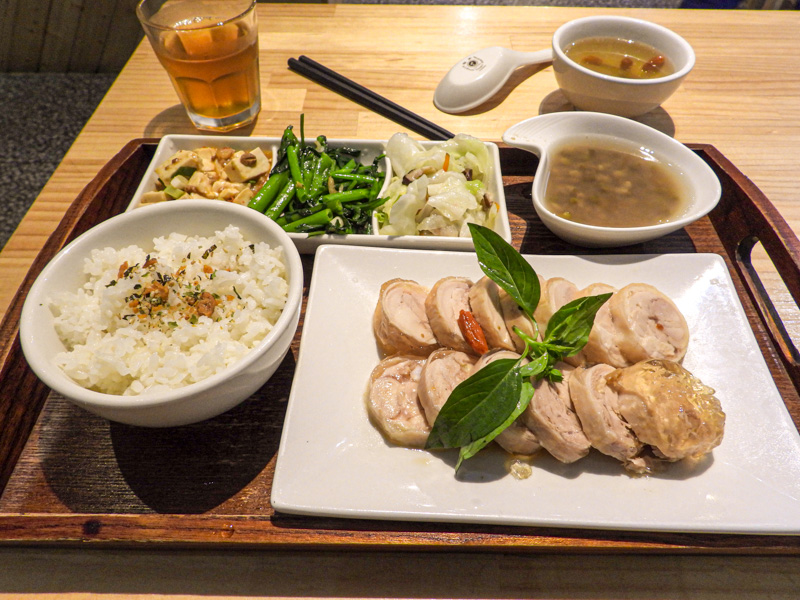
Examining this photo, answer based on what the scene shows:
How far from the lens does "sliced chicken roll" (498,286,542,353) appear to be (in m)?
1.64

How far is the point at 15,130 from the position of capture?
4.82 m

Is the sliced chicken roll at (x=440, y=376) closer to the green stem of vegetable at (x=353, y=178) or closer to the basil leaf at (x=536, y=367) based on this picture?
the basil leaf at (x=536, y=367)

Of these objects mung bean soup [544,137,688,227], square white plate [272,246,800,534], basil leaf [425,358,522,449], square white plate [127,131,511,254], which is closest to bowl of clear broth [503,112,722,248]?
mung bean soup [544,137,688,227]

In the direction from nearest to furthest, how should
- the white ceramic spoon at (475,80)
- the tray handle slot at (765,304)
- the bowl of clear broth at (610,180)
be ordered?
the tray handle slot at (765,304)
the bowl of clear broth at (610,180)
the white ceramic spoon at (475,80)

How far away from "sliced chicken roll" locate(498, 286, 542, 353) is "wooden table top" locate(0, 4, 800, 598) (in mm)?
664

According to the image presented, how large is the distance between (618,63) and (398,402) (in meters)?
2.46

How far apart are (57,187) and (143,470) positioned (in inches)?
69.8

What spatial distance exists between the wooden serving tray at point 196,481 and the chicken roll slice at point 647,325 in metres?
0.46

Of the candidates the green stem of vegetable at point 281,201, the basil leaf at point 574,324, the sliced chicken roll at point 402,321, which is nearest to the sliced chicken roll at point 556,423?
the basil leaf at point 574,324

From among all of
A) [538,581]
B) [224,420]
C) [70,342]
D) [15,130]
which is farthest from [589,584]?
[15,130]

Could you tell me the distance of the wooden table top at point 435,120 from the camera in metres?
1.38

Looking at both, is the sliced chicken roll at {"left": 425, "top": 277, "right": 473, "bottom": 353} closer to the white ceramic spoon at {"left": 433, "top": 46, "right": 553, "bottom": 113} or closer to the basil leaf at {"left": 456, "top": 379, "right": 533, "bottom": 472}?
the basil leaf at {"left": 456, "top": 379, "right": 533, "bottom": 472}

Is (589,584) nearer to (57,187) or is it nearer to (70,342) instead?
(70,342)

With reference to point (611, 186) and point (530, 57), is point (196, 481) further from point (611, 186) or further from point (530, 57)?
point (530, 57)
